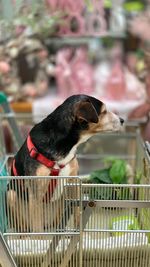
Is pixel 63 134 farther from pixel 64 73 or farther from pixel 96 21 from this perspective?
pixel 96 21

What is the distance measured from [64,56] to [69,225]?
1.06 metres

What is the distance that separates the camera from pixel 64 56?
1.65 meters

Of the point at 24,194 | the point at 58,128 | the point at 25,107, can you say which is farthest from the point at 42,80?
the point at 24,194

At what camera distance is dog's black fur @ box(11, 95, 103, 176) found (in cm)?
81

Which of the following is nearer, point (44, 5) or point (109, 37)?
point (44, 5)

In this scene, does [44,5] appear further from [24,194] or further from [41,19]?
[24,194]

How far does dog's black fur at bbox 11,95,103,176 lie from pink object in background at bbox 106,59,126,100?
826mm

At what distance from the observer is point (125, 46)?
81.6 inches

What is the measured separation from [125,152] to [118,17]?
0.76m

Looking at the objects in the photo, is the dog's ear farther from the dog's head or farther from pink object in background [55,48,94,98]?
pink object in background [55,48,94,98]

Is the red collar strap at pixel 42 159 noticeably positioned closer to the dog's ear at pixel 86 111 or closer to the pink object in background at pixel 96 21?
the dog's ear at pixel 86 111

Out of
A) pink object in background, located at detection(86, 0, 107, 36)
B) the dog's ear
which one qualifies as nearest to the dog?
the dog's ear

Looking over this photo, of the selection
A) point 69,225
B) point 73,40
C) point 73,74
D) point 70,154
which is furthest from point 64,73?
point 69,225

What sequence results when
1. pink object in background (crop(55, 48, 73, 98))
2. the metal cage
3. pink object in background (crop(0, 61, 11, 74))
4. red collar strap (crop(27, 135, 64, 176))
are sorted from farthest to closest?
1. pink object in background (crop(55, 48, 73, 98))
2. pink object in background (crop(0, 61, 11, 74))
3. red collar strap (crop(27, 135, 64, 176))
4. the metal cage
